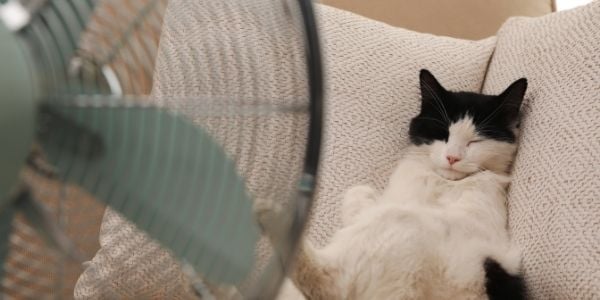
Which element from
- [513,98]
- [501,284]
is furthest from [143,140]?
[513,98]

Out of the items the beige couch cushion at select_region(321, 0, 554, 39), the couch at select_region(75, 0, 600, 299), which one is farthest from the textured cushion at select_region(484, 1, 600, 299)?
the beige couch cushion at select_region(321, 0, 554, 39)

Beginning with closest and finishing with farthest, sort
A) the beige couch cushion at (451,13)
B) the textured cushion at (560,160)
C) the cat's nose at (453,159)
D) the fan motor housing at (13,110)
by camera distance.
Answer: the fan motor housing at (13,110) < the textured cushion at (560,160) < the cat's nose at (453,159) < the beige couch cushion at (451,13)

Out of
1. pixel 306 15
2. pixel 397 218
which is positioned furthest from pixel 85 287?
pixel 397 218

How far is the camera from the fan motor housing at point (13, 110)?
515 mm

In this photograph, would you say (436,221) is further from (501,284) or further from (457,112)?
(457,112)

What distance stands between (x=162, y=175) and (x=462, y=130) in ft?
3.21

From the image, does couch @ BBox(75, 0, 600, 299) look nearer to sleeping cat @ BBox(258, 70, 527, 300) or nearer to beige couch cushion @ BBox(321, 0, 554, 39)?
sleeping cat @ BBox(258, 70, 527, 300)

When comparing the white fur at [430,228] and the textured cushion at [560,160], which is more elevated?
the textured cushion at [560,160]

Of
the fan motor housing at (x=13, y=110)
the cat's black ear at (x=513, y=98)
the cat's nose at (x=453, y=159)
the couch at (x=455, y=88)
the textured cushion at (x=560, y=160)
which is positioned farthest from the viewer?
the cat's nose at (x=453, y=159)

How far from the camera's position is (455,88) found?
63.7 inches

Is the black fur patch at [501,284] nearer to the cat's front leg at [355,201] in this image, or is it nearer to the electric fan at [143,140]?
the cat's front leg at [355,201]

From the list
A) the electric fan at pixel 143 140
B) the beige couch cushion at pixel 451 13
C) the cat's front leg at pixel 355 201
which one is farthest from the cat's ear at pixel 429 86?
the electric fan at pixel 143 140

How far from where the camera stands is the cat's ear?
146 cm


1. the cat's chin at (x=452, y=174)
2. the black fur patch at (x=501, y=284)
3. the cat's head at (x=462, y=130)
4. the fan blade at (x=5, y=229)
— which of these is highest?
the fan blade at (x=5, y=229)
